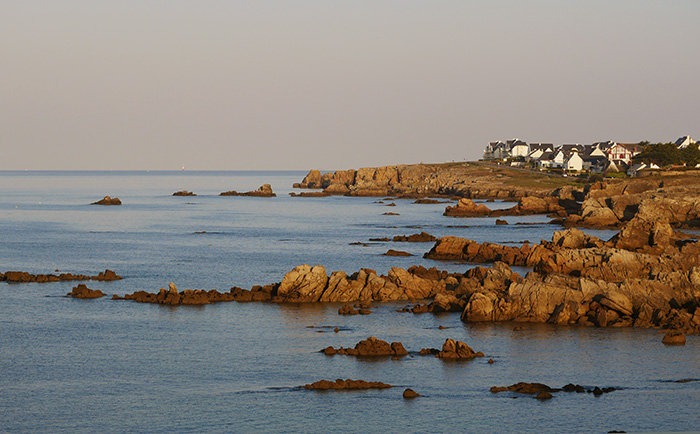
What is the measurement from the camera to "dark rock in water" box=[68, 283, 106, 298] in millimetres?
59500

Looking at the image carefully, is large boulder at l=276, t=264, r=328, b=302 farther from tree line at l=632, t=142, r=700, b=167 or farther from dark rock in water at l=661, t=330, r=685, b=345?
tree line at l=632, t=142, r=700, b=167

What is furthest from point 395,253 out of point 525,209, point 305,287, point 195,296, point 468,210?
point 525,209

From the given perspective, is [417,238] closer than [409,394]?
No

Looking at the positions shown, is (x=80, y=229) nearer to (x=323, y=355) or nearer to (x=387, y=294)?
(x=387, y=294)

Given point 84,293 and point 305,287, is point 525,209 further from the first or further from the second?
point 84,293

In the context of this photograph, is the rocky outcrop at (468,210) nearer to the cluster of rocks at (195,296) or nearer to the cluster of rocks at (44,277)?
the cluster of rocks at (44,277)

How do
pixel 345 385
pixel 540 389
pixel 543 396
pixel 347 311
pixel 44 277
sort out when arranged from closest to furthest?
pixel 543 396, pixel 540 389, pixel 345 385, pixel 347 311, pixel 44 277

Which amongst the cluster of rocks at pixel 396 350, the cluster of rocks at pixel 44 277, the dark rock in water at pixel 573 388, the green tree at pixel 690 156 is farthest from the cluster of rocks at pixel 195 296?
the green tree at pixel 690 156

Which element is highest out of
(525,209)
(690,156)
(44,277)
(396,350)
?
(690,156)

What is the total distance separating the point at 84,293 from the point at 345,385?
29.9 metres

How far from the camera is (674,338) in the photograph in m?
44.1

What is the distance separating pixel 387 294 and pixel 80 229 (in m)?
72.5

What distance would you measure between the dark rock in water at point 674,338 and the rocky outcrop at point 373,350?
45.8 feet

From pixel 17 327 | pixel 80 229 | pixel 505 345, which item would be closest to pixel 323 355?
pixel 505 345
